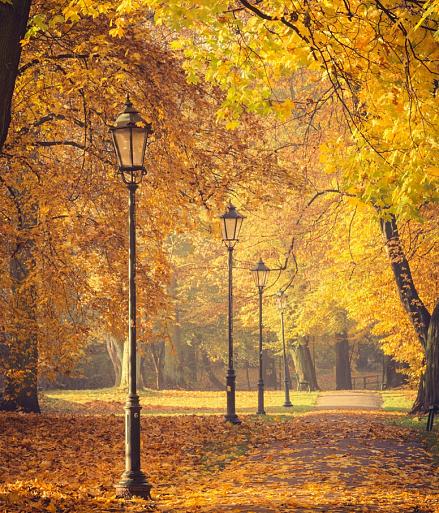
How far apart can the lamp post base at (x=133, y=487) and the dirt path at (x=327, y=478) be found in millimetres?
465

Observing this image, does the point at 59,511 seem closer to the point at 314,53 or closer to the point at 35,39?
the point at 314,53

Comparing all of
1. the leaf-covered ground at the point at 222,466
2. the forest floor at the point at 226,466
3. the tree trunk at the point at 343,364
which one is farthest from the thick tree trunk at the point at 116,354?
the leaf-covered ground at the point at 222,466

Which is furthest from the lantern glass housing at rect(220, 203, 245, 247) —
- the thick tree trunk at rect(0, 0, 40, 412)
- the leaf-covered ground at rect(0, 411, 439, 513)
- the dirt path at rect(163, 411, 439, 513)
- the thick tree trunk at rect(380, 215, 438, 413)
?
the dirt path at rect(163, 411, 439, 513)

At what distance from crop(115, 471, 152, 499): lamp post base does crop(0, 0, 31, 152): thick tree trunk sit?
451 centimetres

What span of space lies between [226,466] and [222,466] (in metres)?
0.09

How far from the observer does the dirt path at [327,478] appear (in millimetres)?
9516

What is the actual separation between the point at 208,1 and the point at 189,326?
45061 mm

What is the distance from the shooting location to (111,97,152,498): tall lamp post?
10680mm

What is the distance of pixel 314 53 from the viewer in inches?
395

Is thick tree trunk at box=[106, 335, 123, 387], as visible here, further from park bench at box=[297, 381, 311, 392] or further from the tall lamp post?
the tall lamp post

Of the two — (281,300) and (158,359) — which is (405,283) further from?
(158,359)

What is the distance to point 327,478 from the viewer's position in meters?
11.7

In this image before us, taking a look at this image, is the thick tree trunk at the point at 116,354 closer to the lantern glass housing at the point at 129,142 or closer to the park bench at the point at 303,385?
the park bench at the point at 303,385

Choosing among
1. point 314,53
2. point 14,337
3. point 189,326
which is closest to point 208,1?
point 314,53
